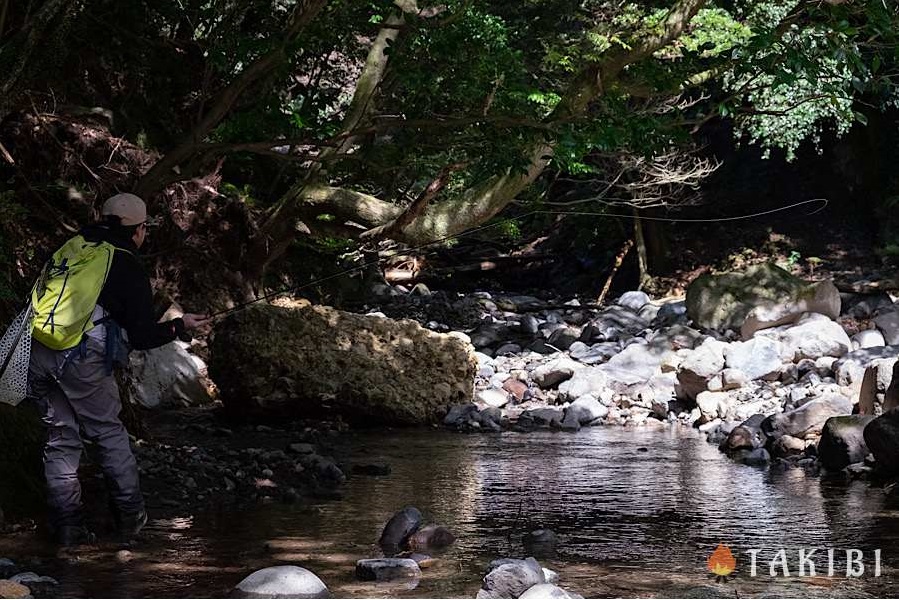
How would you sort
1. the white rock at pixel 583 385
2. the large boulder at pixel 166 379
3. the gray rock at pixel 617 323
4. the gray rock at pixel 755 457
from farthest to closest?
the gray rock at pixel 617 323, the white rock at pixel 583 385, the large boulder at pixel 166 379, the gray rock at pixel 755 457

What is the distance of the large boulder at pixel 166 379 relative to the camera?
10.5 metres

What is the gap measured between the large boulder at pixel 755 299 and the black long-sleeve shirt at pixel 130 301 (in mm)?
10960

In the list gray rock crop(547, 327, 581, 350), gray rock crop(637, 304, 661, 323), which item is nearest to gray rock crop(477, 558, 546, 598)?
gray rock crop(547, 327, 581, 350)

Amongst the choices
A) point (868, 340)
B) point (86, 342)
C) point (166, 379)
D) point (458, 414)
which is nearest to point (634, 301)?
point (868, 340)

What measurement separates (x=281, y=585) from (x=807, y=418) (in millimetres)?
5665

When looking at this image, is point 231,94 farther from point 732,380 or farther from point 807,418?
point 732,380

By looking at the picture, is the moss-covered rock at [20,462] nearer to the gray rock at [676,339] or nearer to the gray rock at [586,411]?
the gray rock at [586,411]

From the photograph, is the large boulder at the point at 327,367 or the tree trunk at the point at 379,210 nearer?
the large boulder at the point at 327,367

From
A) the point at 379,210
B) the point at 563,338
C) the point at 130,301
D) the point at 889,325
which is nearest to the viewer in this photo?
the point at 130,301

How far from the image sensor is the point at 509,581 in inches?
152

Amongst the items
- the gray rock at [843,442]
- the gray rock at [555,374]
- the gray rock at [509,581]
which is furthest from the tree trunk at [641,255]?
the gray rock at [509,581]

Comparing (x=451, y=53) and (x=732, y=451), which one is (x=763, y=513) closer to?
(x=732, y=451)

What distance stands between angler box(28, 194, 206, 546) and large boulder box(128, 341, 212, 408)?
18.7 ft

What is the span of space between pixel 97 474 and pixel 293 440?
2977 millimetres
